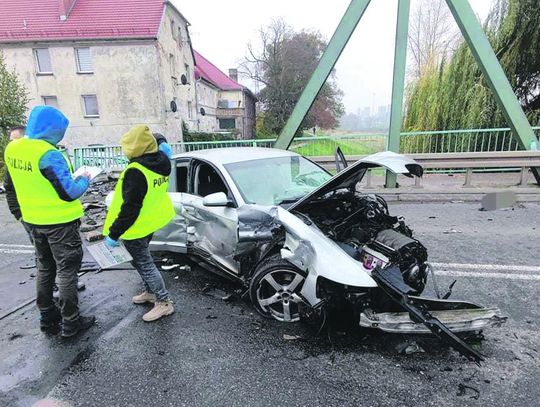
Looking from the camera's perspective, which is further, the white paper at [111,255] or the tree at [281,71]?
the tree at [281,71]

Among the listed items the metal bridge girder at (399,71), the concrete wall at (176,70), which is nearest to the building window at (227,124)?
the concrete wall at (176,70)

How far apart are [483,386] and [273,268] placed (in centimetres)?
165

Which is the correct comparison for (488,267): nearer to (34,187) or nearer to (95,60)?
(34,187)

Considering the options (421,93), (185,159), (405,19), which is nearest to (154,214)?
(185,159)

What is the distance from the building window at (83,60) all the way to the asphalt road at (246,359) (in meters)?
22.4

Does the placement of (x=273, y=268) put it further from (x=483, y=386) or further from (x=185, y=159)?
(x=185, y=159)

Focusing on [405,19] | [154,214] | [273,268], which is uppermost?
[405,19]

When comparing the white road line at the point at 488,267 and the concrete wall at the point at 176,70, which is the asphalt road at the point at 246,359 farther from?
the concrete wall at the point at 176,70

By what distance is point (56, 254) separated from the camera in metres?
2.86

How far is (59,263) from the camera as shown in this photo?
9.43ft

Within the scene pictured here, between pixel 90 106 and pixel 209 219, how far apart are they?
23.1 metres

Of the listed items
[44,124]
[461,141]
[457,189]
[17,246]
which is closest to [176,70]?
[461,141]

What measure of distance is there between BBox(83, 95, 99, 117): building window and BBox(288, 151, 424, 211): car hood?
23.5 m

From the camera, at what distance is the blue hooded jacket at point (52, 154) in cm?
264
